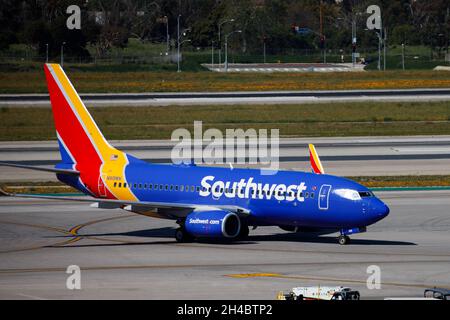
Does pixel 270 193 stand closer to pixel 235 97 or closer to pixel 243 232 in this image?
pixel 243 232

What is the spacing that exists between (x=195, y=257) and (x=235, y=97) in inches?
3429

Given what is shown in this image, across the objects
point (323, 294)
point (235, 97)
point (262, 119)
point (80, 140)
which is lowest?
point (323, 294)

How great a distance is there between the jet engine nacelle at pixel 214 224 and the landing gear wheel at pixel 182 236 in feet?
2.33

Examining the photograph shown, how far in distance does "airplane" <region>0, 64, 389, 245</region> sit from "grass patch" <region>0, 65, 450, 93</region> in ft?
281

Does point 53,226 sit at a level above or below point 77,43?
below

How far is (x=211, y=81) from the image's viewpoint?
152875mm

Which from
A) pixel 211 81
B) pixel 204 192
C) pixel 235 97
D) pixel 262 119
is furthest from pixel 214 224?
pixel 211 81

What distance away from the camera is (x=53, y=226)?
55.7m

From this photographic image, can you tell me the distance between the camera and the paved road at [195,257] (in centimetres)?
3734

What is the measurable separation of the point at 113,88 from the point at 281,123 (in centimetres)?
4242

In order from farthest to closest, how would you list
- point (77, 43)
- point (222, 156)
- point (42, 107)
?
point (77, 43)
point (42, 107)
point (222, 156)

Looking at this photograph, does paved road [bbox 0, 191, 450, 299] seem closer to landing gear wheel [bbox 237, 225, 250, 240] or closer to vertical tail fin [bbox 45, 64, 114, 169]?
landing gear wheel [bbox 237, 225, 250, 240]

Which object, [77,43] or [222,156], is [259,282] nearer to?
[222,156]
